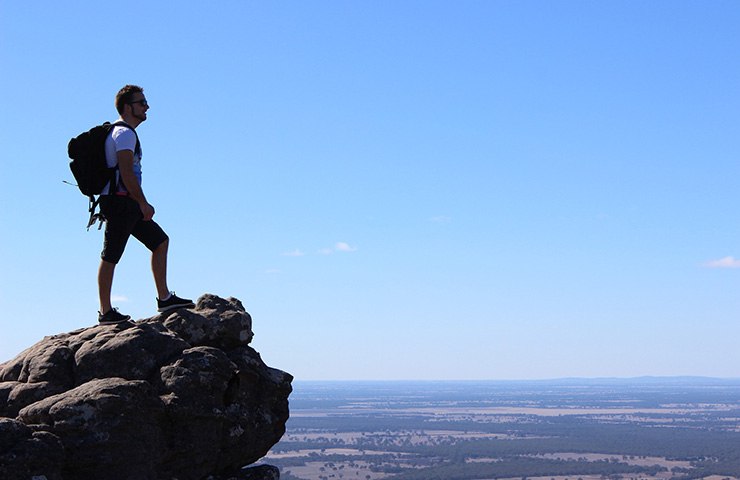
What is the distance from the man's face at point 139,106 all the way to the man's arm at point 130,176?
82 cm

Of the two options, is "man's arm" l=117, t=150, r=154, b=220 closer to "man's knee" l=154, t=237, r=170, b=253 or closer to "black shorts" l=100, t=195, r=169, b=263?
"black shorts" l=100, t=195, r=169, b=263

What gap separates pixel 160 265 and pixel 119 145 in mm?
2195

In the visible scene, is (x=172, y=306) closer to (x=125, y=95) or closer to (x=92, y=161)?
(x=92, y=161)

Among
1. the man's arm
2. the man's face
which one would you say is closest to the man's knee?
the man's arm

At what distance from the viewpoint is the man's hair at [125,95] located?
13055 mm

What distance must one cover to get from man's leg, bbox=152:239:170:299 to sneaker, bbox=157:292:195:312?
176 millimetres

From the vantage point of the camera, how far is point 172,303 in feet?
45.9

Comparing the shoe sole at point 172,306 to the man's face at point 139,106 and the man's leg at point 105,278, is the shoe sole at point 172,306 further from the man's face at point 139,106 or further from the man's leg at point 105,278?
the man's face at point 139,106

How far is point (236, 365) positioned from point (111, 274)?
2.37 m

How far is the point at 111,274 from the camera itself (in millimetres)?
13188

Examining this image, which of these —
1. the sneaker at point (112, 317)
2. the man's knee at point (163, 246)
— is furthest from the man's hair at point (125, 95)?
the sneaker at point (112, 317)

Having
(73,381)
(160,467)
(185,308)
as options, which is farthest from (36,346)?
(160,467)

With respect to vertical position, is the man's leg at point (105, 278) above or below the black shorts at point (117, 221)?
below

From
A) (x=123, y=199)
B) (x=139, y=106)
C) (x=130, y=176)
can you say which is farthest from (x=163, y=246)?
(x=139, y=106)
